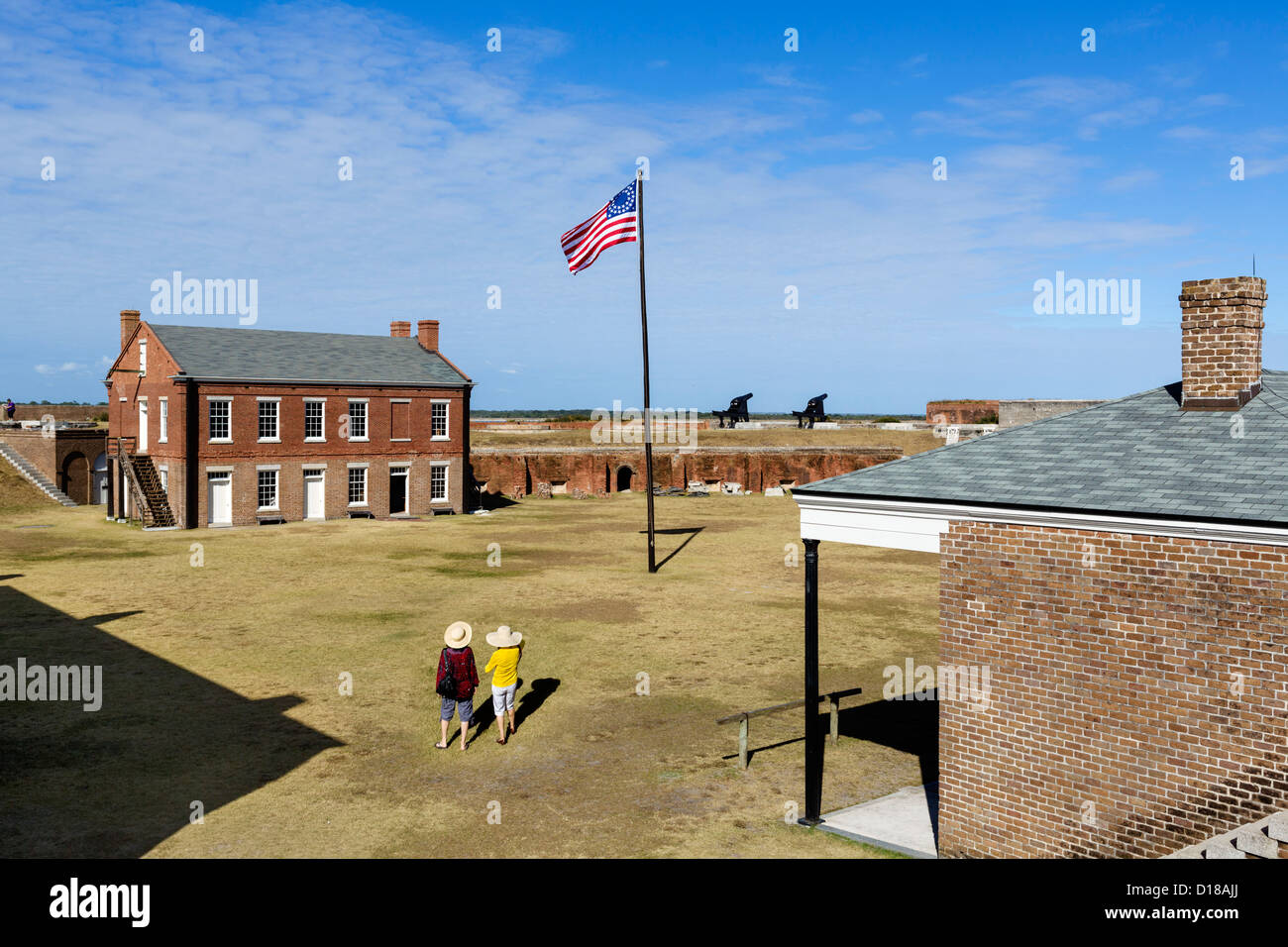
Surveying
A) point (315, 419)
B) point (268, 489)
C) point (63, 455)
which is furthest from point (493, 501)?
point (63, 455)

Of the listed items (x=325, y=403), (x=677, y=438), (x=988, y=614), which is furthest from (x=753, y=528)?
(x=988, y=614)

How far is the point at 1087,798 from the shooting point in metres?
9.09

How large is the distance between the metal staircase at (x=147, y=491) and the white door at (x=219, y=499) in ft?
5.09

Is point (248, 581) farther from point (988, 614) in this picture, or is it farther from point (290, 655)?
point (988, 614)

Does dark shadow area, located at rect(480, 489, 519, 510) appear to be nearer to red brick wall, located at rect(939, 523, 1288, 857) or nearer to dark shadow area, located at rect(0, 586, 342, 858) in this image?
dark shadow area, located at rect(0, 586, 342, 858)

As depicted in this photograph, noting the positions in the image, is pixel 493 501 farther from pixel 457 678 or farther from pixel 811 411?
pixel 457 678

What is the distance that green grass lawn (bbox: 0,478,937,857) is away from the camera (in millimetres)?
10828

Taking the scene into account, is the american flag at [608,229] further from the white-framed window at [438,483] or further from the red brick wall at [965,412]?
the red brick wall at [965,412]

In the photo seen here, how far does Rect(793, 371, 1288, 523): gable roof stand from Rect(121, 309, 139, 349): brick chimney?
4267 cm

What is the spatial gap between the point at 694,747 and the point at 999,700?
203 inches

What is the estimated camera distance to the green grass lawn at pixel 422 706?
426 inches

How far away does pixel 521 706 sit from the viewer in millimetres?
15719
